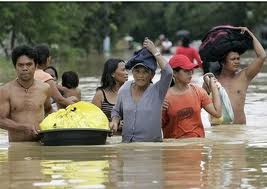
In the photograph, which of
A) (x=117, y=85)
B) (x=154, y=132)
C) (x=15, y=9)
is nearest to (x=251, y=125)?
(x=117, y=85)

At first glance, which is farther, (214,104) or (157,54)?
(214,104)

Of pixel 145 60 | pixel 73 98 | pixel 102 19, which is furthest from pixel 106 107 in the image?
pixel 102 19

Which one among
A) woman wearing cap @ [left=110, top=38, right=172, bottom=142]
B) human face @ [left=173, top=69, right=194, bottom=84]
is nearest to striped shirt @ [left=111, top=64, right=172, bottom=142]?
woman wearing cap @ [left=110, top=38, right=172, bottom=142]

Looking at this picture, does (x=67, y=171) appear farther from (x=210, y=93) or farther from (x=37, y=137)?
(x=210, y=93)

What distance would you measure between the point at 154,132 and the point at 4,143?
7.50 feet

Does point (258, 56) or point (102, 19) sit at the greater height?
point (102, 19)

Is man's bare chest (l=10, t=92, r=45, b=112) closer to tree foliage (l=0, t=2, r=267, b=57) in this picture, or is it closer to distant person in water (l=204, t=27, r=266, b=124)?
distant person in water (l=204, t=27, r=266, b=124)

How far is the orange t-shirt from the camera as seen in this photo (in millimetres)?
11094

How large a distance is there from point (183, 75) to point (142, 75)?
664mm

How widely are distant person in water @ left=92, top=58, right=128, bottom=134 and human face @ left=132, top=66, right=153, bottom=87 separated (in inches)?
60.8

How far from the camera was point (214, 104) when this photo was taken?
11398mm

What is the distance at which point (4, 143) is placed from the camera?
12.2m

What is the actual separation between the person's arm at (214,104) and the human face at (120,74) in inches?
42.8

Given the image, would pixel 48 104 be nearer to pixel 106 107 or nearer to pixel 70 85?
pixel 106 107
